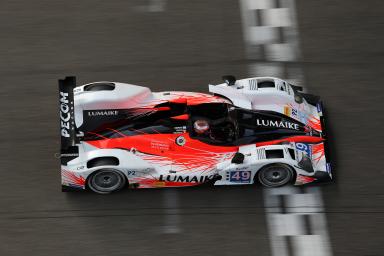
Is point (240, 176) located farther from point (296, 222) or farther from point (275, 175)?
point (296, 222)

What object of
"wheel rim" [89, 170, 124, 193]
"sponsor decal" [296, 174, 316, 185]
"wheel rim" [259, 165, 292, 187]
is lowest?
"sponsor decal" [296, 174, 316, 185]

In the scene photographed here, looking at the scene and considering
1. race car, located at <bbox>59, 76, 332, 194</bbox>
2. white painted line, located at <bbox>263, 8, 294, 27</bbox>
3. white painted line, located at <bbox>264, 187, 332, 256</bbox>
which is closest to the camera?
white painted line, located at <bbox>264, 187, 332, 256</bbox>

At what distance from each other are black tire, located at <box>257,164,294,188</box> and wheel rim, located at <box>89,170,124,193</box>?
271 cm

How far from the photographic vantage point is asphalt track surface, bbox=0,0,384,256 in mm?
11742

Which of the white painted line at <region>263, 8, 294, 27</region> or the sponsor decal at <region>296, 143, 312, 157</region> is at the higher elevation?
the white painted line at <region>263, 8, 294, 27</region>

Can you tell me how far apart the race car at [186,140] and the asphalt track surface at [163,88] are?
0.59 m

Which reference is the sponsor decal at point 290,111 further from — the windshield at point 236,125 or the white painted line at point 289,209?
the white painted line at point 289,209

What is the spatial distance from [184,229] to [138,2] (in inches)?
265

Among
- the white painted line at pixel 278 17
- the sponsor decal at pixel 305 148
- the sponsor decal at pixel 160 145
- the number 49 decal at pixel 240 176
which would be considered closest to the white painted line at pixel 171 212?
the sponsor decal at pixel 160 145

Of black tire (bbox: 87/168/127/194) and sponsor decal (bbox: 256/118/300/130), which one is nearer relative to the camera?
black tire (bbox: 87/168/127/194)

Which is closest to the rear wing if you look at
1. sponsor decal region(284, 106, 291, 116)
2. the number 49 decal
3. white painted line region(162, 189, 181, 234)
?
white painted line region(162, 189, 181, 234)

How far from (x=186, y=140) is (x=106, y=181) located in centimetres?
179

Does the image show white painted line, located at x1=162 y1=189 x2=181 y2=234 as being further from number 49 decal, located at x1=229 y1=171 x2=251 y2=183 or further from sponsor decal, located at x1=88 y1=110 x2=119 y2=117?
sponsor decal, located at x1=88 y1=110 x2=119 y2=117

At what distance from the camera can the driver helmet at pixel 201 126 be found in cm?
1165
